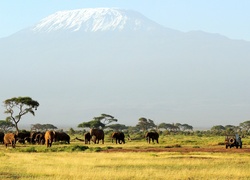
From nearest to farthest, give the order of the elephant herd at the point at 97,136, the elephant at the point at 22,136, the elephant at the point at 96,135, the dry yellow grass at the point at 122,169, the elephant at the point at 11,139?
the dry yellow grass at the point at 122,169, the elephant at the point at 11,139, the elephant at the point at 22,136, the elephant herd at the point at 97,136, the elephant at the point at 96,135

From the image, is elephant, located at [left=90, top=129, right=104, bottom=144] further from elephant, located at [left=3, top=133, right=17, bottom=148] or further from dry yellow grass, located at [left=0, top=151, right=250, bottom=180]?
dry yellow grass, located at [left=0, top=151, right=250, bottom=180]

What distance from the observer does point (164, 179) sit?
22297 millimetres

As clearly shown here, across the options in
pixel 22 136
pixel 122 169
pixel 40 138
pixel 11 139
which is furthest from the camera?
pixel 22 136

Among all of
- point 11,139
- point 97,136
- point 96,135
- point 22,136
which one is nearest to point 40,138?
point 22,136

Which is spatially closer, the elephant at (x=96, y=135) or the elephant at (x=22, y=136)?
the elephant at (x=22, y=136)

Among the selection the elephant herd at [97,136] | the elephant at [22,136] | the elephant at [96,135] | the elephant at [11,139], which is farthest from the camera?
the elephant at [96,135]

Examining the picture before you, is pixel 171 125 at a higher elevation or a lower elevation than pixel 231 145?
higher

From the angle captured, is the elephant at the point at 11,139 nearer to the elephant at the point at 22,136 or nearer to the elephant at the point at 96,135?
the elephant at the point at 22,136

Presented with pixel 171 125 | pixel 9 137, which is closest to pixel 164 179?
pixel 9 137

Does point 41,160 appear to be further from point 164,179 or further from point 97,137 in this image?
point 97,137

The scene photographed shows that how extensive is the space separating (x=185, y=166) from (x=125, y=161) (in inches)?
168

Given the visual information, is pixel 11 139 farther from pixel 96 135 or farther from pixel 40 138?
pixel 96 135

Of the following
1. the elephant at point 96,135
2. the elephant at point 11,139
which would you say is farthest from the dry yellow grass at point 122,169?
the elephant at point 96,135

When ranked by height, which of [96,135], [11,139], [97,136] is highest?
[96,135]
